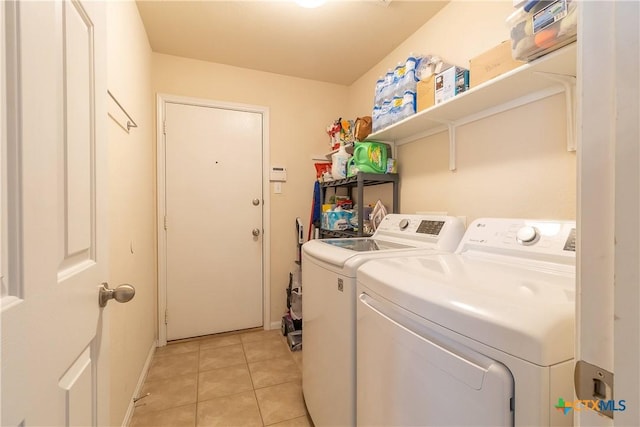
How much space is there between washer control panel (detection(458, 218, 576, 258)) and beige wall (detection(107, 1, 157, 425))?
64.6 inches

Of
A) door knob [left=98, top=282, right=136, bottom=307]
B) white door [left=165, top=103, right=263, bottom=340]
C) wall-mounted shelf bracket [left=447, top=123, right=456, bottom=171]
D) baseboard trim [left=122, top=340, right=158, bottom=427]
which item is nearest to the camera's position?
door knob [left=98, top=282, right=136, bottom=307]

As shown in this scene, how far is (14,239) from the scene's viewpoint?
0.39 metres

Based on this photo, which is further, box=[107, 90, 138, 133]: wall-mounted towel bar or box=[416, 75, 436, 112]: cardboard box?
box=[416, 75, 436, 112]: cardboard box

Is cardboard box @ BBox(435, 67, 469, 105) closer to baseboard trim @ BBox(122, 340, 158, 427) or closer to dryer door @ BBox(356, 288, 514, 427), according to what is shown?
dryer door @ BBox(356, 288, 514, 427)

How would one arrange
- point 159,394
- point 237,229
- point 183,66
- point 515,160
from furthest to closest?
point 237,229 → point 183,66 → point 159,394 → point 515,160

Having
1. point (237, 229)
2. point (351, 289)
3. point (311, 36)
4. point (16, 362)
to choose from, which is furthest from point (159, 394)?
point (311, 36)

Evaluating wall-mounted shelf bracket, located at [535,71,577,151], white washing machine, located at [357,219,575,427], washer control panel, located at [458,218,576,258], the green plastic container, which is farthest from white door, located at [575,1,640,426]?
the green plastic container

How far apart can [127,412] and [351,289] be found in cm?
148

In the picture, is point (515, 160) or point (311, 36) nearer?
point (515, 160)

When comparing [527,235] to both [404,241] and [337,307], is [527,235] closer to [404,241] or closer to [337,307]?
[404,241]

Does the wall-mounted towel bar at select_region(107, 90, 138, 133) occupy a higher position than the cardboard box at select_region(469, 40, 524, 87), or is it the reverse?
the cardboard box at select_region(469, 40, 524, 87)

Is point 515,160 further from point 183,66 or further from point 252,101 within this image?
point 183,66

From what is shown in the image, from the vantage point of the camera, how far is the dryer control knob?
1.03 m

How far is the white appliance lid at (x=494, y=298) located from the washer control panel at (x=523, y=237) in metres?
0.07
